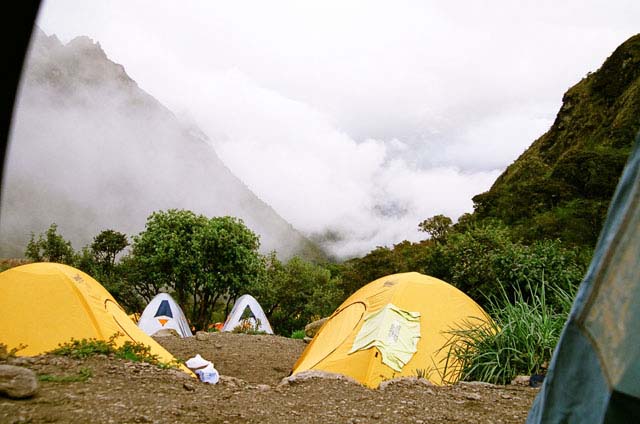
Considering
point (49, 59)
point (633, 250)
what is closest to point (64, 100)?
point (49, 59)

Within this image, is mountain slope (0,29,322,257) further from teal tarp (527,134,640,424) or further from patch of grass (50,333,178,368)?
teal tarp (527,134,640,424)

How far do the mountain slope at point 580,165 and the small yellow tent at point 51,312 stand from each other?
14.9m

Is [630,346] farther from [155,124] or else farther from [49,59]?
[155,124]

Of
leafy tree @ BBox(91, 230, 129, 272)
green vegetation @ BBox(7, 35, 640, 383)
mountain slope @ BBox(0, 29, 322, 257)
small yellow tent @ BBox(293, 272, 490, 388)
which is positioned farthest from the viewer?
mountain slope @ BBox(0, 29, 322, 257)

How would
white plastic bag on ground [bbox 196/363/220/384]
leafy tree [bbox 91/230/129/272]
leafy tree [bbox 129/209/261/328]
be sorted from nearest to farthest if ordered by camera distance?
1. white plastic bag on ground [bbox 196/363/220/384]
2. leafy tree [bbox 129/209/261/328]
3. leafy tree [bbox 91/230/129/272]

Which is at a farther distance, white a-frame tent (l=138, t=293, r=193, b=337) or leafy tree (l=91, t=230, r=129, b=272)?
leafy tree (l=91, t=230, r=129, b=272)

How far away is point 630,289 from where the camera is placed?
128 cm

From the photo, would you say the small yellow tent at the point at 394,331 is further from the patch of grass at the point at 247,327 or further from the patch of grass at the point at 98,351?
the patch of grass at the point at 247,327

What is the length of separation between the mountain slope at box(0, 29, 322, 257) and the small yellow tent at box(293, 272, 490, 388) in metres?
75.2

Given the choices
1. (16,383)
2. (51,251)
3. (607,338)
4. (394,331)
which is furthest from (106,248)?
(607,338)

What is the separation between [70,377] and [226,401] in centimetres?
142

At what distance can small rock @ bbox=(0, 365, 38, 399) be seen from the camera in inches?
128

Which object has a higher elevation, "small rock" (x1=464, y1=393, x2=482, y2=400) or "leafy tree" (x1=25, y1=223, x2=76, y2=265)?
"leafy tree" (x1=25, y1=223, x2=76, y2=265)

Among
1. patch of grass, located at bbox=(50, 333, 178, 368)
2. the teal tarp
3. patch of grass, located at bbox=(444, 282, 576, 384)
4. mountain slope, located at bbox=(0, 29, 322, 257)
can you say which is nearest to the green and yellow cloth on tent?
patch of grass, located at bbox=(444, 282, 576, 384)
